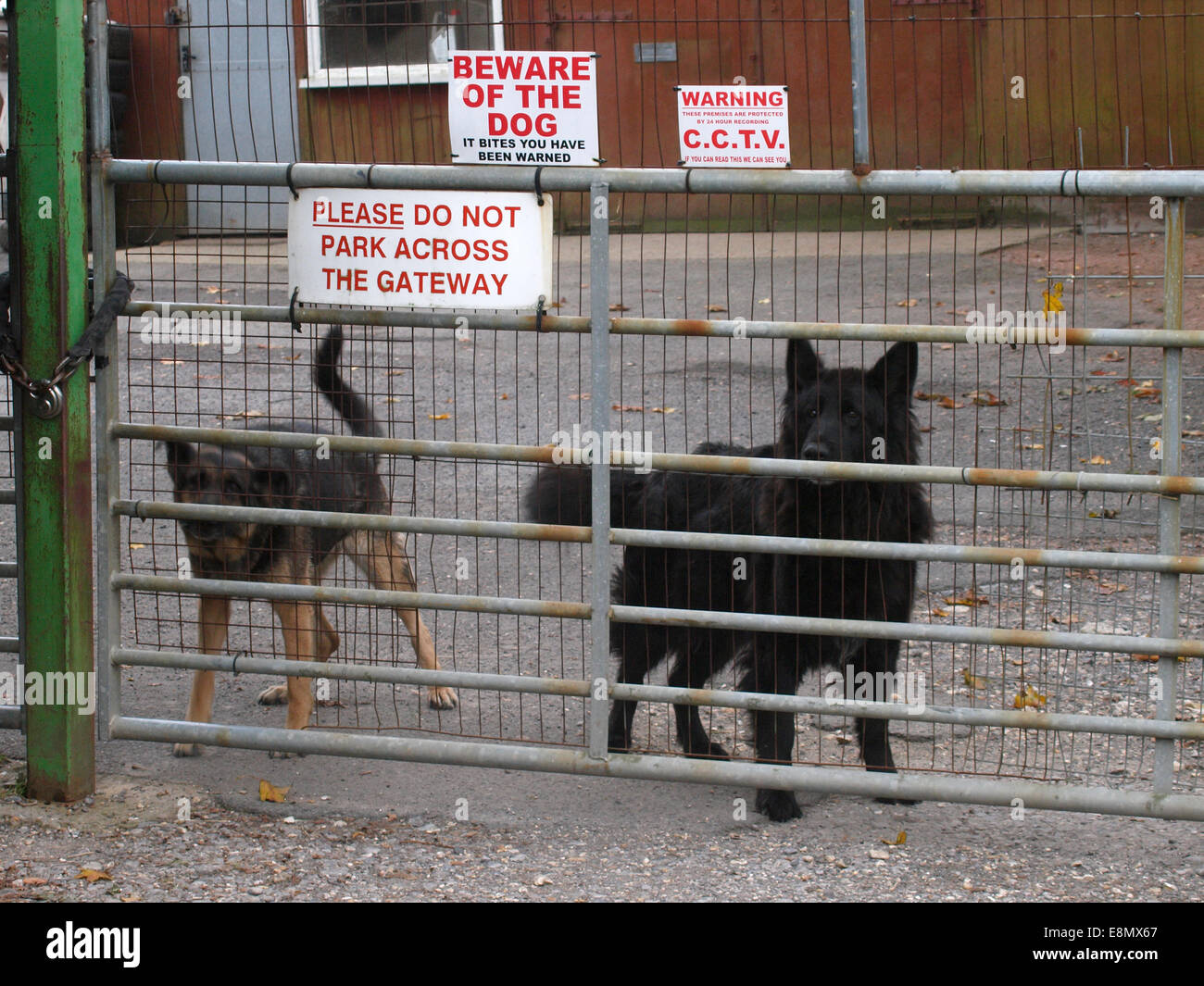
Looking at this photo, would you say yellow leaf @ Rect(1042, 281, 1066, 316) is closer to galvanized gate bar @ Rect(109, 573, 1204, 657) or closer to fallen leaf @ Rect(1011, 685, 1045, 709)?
fallen leaf @ Rect(1011, 685, 1045, 709)

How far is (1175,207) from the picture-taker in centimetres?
363

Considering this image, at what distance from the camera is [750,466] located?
389cm

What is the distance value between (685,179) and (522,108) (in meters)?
0.57

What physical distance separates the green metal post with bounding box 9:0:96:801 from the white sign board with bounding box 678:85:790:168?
6.49 feet

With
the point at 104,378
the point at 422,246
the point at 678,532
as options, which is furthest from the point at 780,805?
the point at 104,378

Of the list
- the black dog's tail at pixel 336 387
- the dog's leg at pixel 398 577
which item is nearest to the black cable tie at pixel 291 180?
the black dog's tail at pixel 336 387

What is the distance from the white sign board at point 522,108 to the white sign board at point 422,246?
0.14 metres

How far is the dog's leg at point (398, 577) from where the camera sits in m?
5.35

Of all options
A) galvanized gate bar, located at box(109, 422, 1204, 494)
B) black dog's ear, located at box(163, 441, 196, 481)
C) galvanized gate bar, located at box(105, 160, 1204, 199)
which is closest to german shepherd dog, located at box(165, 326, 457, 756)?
black dog's ear, located at box(163, 441, 196, 481)

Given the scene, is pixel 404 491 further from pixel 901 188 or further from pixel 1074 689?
pixel 901 188

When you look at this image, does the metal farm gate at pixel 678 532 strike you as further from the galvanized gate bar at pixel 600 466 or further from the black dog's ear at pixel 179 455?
the black dog's ear at pixel 179 455

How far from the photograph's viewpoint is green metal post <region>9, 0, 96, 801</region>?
12.8 ft
